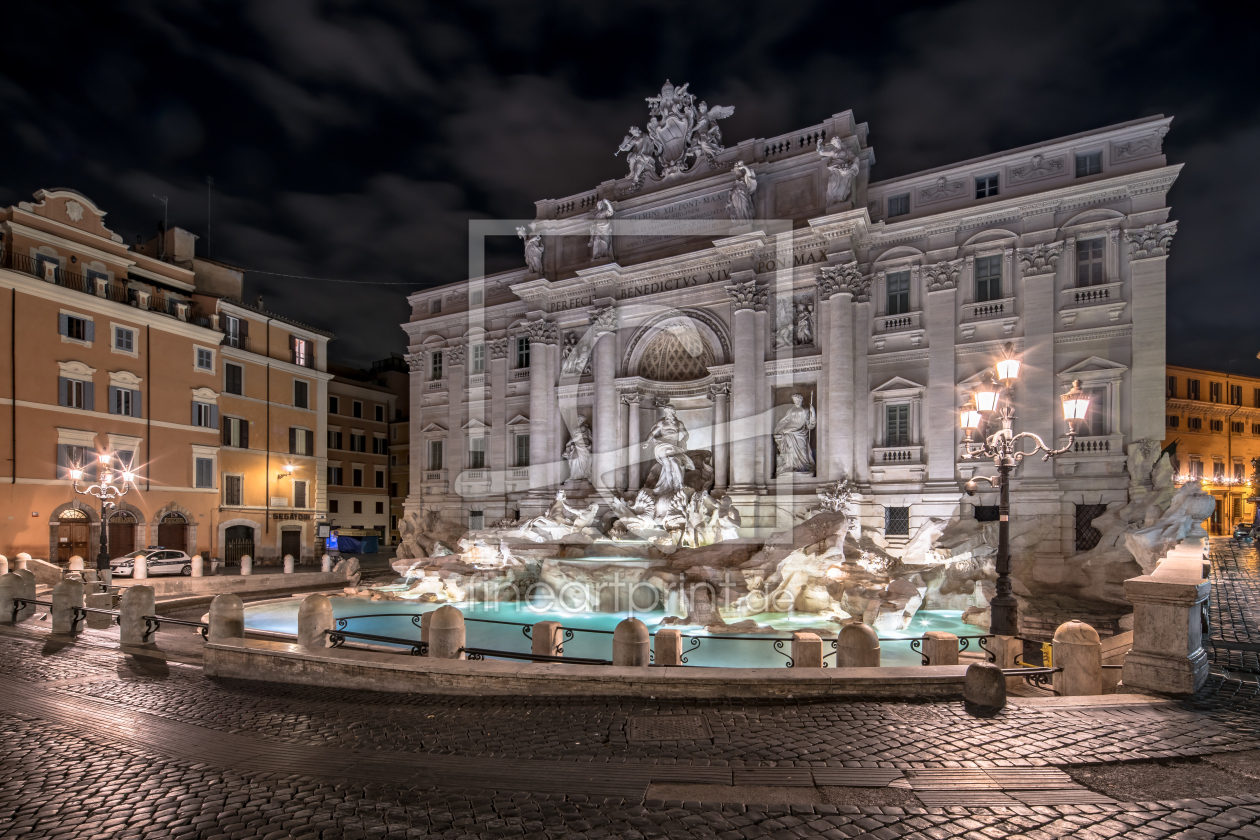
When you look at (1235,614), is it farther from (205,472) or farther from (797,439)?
(205,472)

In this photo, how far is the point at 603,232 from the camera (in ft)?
92.7

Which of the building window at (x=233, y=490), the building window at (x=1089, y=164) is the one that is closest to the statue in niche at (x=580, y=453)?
the building window at (x=233, y=490)

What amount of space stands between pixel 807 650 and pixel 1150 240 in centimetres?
1939

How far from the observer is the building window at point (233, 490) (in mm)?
30750

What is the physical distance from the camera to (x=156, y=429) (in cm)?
2788

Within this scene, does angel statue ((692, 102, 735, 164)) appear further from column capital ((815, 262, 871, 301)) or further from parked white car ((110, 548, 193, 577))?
parked white car ((110, 548, 193, 577))

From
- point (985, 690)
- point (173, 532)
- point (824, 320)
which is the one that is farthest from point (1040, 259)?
point (173, 532)

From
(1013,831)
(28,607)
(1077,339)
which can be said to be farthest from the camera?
(1077,339)

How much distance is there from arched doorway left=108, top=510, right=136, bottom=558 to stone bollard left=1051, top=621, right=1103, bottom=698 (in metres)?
31.7

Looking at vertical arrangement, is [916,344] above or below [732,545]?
above

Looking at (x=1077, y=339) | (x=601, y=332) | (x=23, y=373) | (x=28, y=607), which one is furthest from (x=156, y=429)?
(x=1077, y=339)

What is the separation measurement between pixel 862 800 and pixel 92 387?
31617 mm

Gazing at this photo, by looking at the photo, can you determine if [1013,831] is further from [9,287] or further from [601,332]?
[9,287]

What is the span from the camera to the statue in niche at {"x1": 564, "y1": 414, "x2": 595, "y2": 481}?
2789 centimetres
